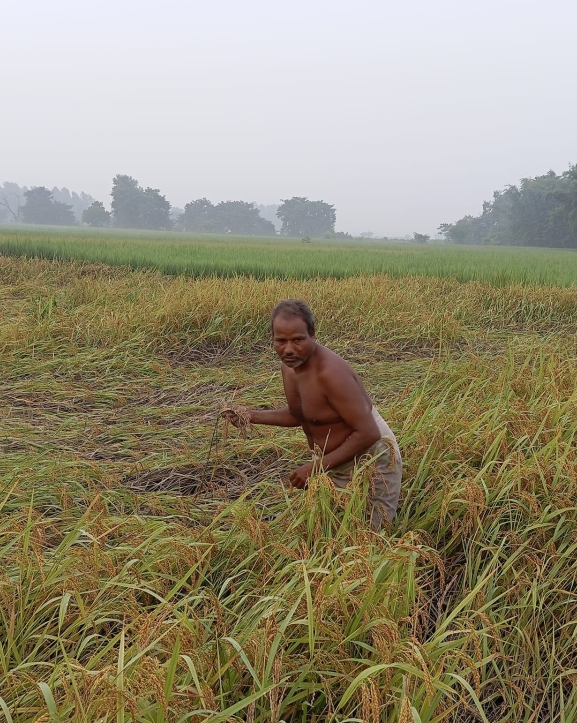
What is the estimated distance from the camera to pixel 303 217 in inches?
3031

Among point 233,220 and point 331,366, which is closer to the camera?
point 331,366

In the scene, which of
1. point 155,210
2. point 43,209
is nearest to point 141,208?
point 155,210

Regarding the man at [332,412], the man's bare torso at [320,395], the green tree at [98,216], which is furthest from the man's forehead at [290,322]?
the green tree at [98,216]

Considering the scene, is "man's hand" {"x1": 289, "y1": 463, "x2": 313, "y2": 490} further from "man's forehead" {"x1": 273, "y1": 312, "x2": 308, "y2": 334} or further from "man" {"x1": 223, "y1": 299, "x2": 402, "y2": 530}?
"man's forehead" {"x1": 273, "y1": 312, "x2": 308, "y2": 334}

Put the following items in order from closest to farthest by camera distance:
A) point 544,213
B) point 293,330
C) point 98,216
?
point 293,330, point 544,213, point 98,216

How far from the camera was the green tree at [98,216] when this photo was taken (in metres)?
78.8

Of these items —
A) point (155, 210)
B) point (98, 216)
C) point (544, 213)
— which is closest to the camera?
point (544, 213)

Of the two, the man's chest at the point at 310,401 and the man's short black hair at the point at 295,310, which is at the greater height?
the man's short black hair at the point at 295,310

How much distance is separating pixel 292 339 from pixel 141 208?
7703cm

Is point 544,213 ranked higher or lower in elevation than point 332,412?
higher

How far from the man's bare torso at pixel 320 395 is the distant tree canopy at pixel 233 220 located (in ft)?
244

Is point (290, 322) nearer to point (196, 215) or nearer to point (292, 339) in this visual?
point (292, 339)

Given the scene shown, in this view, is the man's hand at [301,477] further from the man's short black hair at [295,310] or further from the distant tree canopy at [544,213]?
the distant tree canopy at [544,213]

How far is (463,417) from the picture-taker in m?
2.69
